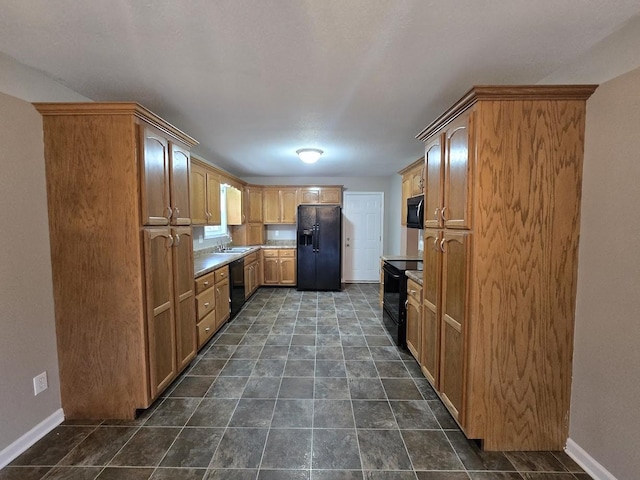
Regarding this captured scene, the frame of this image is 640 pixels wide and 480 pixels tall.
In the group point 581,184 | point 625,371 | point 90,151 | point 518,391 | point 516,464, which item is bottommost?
point 516,464

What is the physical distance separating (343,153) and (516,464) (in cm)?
359

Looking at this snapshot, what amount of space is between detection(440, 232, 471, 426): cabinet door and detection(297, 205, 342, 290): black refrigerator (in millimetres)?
3371

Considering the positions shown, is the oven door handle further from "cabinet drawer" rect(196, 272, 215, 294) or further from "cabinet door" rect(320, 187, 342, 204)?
"cabinet door" rect(320, 187, 342, 204)

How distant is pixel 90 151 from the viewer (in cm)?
181

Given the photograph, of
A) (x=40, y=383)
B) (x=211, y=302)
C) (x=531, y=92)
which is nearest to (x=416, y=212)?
(x=531, y=92)

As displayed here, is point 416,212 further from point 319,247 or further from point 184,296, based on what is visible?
point 184,296

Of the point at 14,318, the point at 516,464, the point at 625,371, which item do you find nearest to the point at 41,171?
the point at 14,318

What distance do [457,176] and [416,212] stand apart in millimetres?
1581

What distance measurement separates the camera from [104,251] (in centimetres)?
185

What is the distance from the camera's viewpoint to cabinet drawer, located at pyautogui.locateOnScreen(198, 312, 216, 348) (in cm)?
291

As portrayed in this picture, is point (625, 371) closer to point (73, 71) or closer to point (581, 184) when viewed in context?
point (581, 184)

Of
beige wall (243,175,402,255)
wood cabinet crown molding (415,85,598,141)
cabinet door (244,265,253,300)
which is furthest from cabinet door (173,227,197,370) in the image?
beige wall (243,175,402,255)

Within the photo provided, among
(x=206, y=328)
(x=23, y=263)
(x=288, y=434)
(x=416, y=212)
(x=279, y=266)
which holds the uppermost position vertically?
(x=416, y=212)

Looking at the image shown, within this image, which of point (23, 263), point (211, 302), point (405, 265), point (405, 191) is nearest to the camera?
point (23, 263)
